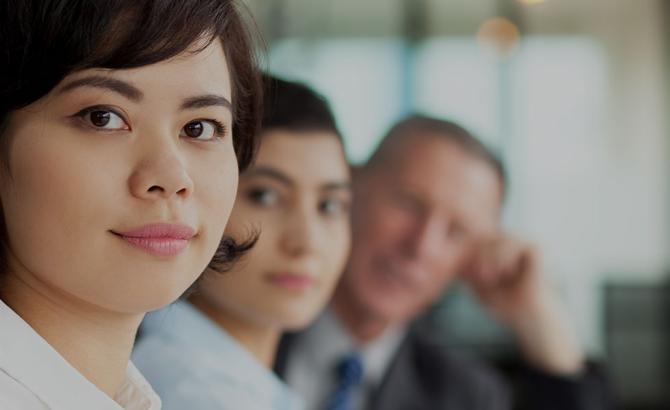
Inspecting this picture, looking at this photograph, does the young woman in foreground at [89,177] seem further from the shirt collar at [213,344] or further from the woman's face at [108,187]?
the shirt collar at [213,344]

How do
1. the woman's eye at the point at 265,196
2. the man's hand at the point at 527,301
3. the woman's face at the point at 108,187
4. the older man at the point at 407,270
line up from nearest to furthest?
the woman's face at the point at 108,187 < the woman's eye at the point at 265,196 < the older man at the point at 407,270 < the man's hand at the point at 527,301

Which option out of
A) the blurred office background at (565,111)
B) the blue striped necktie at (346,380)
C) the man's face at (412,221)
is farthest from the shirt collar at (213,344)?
the blurred office background at (565,111)

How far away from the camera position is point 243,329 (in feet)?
3.88

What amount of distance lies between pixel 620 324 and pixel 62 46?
5.81 metres

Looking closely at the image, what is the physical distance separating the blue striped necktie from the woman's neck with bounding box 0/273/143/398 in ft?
3.67

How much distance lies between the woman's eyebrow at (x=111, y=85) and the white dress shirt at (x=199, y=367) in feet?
1.09

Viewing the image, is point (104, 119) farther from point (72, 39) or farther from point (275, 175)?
point (275, 175)

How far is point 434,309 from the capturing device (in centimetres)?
564

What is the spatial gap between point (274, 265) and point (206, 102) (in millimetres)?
539

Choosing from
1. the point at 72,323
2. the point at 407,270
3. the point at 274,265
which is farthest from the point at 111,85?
the point at 407,270

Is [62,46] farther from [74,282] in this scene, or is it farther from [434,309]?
[434,309]

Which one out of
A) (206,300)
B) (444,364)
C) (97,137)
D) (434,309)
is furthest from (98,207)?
(434,309)

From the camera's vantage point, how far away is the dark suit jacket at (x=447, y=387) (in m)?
1.94

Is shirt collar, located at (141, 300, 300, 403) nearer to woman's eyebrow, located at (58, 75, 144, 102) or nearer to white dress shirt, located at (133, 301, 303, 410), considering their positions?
white dress shirt, located at (133, 301, 303, 410)
